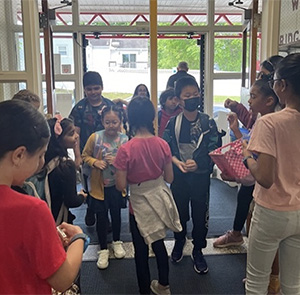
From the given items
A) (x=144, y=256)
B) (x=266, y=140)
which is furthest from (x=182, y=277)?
(x=266, y=140)

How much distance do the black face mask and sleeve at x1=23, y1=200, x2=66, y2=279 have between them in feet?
5.17

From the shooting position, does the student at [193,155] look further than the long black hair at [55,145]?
Yes

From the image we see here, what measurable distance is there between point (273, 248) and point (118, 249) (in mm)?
1507

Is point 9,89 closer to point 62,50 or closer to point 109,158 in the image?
point 109,158

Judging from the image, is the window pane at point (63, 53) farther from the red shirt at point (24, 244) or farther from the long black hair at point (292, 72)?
the red shirt at point (24, 244)

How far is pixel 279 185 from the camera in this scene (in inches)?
56.5

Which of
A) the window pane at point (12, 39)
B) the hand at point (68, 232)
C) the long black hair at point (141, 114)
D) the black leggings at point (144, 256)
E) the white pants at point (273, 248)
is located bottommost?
the black leggings at point (144, 256)

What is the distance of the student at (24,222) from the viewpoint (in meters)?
0.85

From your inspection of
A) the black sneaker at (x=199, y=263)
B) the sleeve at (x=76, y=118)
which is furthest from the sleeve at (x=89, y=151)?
the black sneaker at (x=199, y=263)

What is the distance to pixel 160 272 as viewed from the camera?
6.86 feet

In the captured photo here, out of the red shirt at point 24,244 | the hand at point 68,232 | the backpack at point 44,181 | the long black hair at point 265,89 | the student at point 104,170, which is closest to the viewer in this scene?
the red shirt at point 24,244

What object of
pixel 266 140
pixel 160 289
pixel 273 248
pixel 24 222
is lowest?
pixel 160 289

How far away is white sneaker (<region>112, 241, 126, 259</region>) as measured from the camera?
2680 mm

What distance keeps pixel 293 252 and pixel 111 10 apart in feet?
16.6
